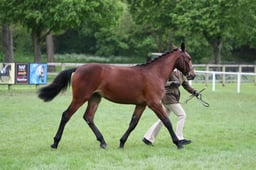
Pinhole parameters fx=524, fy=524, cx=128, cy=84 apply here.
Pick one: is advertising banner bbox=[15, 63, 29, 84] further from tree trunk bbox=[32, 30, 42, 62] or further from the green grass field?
tree trunk bbox=[32, 30, 42, 62]

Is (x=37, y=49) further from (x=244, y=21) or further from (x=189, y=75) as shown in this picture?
(x=189, y=75)

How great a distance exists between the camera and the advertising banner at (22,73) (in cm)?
2419

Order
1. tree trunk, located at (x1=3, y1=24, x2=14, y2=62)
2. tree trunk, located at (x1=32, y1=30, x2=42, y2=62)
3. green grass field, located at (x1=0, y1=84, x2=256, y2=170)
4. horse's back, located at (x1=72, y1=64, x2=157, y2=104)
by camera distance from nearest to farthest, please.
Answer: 1. green grass field, located at (x1=0, y1=84, x2=256, y2=170)
2. horse's back, located at (x1=72, y1=64, x2=157, y2=104)
3. tree trunk, located at (x1=32, y1=30, x2=42, y2=62)
4. tree trunk, located at (x1=3, y1=24, x2=14, y2=62)

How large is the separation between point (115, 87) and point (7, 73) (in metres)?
15.2

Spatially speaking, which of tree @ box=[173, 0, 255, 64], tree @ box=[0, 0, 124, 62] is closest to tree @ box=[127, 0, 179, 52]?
tree @ box=[173, 0, 255, 64]

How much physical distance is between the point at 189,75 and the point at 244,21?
26773 millimetres

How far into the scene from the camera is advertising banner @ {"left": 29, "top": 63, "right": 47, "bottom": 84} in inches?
974

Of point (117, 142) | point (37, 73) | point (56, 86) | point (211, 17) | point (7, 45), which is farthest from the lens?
point (211, 17)

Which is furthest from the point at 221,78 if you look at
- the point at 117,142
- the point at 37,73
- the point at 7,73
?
the point at 117,142

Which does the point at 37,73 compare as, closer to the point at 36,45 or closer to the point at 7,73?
the point at 7,73

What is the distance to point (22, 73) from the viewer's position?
2439cm

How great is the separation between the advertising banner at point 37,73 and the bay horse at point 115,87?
49.5 ft

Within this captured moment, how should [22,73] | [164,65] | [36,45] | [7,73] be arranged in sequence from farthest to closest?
[36,45]
[22,73]
[7,73]
[164,65]

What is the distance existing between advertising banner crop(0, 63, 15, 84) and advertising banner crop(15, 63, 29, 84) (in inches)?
8.5
